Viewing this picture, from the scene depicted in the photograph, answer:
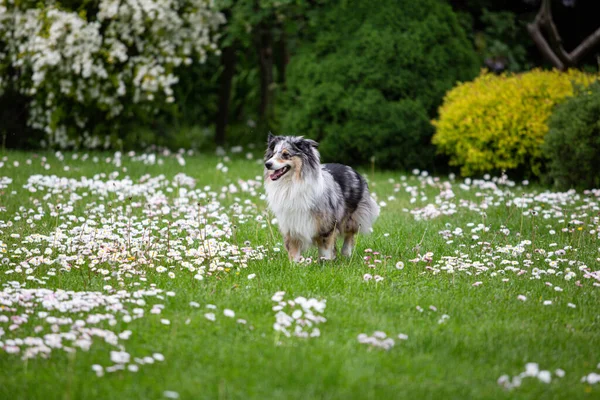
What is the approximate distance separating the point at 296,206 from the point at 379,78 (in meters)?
6.84

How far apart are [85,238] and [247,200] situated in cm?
303

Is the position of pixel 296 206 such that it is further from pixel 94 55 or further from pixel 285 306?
pixel 94 55

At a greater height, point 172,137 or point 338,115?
point 338,115

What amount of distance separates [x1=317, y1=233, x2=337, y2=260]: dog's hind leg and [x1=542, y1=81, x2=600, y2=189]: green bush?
17.1 ft

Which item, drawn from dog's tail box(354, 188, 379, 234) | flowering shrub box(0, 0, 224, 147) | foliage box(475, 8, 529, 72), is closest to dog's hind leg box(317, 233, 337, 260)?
→ dog's tail box(354, 188, 379, 234)

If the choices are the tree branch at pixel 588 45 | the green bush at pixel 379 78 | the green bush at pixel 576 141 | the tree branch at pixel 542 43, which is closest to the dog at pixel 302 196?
the green bush at pixel 576 141

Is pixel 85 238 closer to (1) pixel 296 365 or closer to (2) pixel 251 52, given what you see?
(1) pixel 296 365

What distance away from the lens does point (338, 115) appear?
12.7 m

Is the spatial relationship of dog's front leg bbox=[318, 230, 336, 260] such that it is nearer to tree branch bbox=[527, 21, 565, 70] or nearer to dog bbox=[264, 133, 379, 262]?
dog bbox=[264, 133, 379, 262]

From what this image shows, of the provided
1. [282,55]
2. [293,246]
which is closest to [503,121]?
[293,246]

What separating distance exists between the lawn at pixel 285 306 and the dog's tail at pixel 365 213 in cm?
29

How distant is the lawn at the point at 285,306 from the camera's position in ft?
12.6

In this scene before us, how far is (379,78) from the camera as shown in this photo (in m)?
12.5

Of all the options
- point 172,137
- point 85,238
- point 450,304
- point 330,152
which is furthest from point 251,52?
point 450,304
